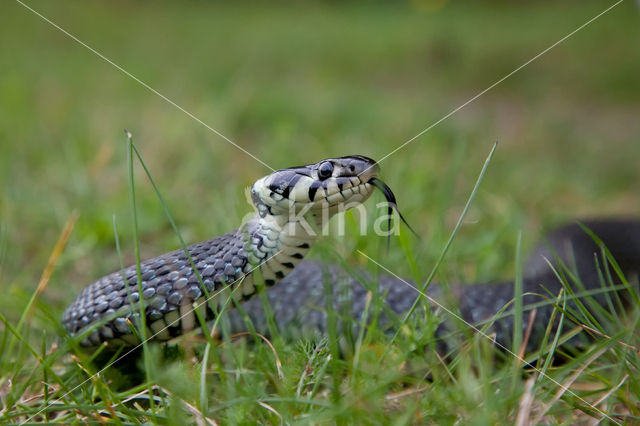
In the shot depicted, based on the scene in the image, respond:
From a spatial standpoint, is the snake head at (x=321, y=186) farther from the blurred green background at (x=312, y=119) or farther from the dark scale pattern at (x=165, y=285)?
the blurred green background at (x=312, y=119)

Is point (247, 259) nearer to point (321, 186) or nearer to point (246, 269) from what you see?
point (246, 269)

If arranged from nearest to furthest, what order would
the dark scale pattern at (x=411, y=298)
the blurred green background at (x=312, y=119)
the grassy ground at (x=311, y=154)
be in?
the grassy ground at (x=311, y=154), the dark scale pattern at (x=411, y=298), the blurred green background at (x=312, y=119)

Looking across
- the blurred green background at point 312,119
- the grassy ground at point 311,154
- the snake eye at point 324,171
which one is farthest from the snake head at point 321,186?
the blurred green background at point 312,119

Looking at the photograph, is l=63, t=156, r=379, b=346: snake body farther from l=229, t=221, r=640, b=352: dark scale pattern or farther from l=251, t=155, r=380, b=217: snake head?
l=229, t=221, r=640, b=352: dark scale pattern

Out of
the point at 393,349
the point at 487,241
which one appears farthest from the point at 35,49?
the point at 393,349

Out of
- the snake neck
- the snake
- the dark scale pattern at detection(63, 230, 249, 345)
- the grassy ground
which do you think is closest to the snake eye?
the snake
